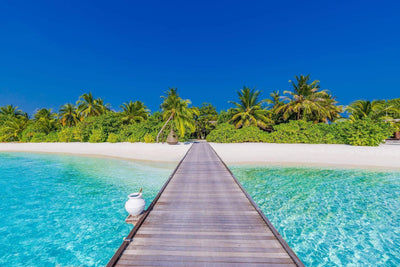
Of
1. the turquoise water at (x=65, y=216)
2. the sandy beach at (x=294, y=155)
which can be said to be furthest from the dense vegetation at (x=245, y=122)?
the turquoise water at (x=65, y=216)

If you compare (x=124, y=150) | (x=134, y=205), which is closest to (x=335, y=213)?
(x=134, y=205)

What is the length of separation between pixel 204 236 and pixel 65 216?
5314 millimetres

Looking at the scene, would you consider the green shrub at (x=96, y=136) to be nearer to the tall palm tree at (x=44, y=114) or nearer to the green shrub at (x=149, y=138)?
the green shrub at (x=149, y=138)

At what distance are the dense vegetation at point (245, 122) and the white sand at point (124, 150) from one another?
3.12 meters

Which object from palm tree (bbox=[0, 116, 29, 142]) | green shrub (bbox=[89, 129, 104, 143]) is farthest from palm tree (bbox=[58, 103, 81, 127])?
green shrub (bbox=[89, 129, 104, 143])

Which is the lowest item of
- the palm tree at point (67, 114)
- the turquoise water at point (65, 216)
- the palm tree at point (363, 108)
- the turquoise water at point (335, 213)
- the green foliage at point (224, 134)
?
the turquoise water at point (65, 216)

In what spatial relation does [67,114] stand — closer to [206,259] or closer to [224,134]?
[224,134]

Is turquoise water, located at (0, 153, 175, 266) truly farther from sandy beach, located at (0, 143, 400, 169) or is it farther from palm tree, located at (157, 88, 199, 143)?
palm tree, located at (157, 88, 199, 143)

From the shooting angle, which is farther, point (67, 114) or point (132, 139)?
point (67, 114)

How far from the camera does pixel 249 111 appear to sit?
26703 mm

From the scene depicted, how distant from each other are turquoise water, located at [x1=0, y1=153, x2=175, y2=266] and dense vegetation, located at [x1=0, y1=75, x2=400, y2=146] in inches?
514

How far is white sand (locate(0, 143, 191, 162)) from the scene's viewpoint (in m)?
15.7

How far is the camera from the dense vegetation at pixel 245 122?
1980cm

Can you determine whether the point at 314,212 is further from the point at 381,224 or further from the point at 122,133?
the point at 122,133
